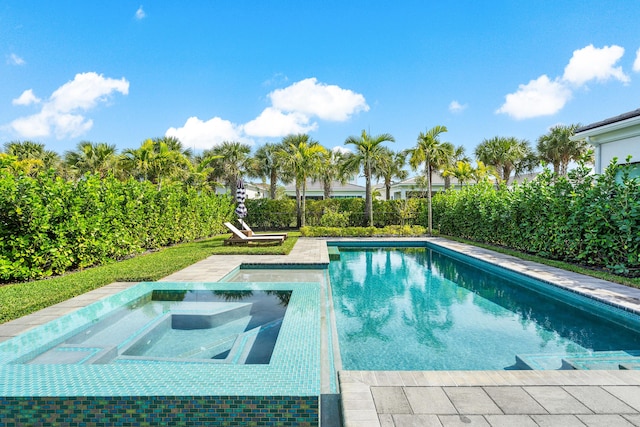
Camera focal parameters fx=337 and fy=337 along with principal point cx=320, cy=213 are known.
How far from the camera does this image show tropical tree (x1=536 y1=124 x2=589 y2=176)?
1048 inches

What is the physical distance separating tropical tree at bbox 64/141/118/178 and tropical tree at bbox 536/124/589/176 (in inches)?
1324

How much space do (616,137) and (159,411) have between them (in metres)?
14.3

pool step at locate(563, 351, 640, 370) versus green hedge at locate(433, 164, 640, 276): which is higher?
green hedge at locate(433, 164, 640, 276)

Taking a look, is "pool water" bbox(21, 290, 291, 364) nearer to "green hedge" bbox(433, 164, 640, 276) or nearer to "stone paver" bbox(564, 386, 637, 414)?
"stone paver" bbox(564, 386, 637, 414)

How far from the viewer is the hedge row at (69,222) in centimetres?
674

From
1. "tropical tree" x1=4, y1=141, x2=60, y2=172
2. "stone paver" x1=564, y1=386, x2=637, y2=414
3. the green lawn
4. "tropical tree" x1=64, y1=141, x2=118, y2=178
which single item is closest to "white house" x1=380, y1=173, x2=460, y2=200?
the green lawn

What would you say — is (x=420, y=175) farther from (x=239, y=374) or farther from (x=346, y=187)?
(x=239, y=374)

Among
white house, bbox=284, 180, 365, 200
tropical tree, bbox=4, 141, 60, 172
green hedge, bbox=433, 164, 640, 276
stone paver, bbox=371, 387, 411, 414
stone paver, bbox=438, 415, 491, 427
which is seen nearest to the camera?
stone paver, bbox=438, 415, 491, 427

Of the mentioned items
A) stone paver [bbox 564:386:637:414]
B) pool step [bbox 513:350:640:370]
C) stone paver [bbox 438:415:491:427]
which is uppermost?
stone paver [bbox 438:415:491:427]

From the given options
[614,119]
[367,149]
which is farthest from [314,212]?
[614,119]

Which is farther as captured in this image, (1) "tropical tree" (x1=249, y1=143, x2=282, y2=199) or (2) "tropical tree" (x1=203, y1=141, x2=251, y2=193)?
(1) "tropical tree" (x1=249, y1=143, x2=282, y2=199)

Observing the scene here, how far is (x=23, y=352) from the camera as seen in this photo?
342 centimetres

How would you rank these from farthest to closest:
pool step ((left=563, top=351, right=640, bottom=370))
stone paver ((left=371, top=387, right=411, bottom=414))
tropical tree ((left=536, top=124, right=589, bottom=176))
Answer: tropical tree ((left=536, top=124, right=589, bottom=176)), pool step ((left=563, top=351, right=640, bottom=370)), stone paver ((left=371, top=387, right=411, bottom=414))

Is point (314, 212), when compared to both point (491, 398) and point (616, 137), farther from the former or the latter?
point (491, 398)
